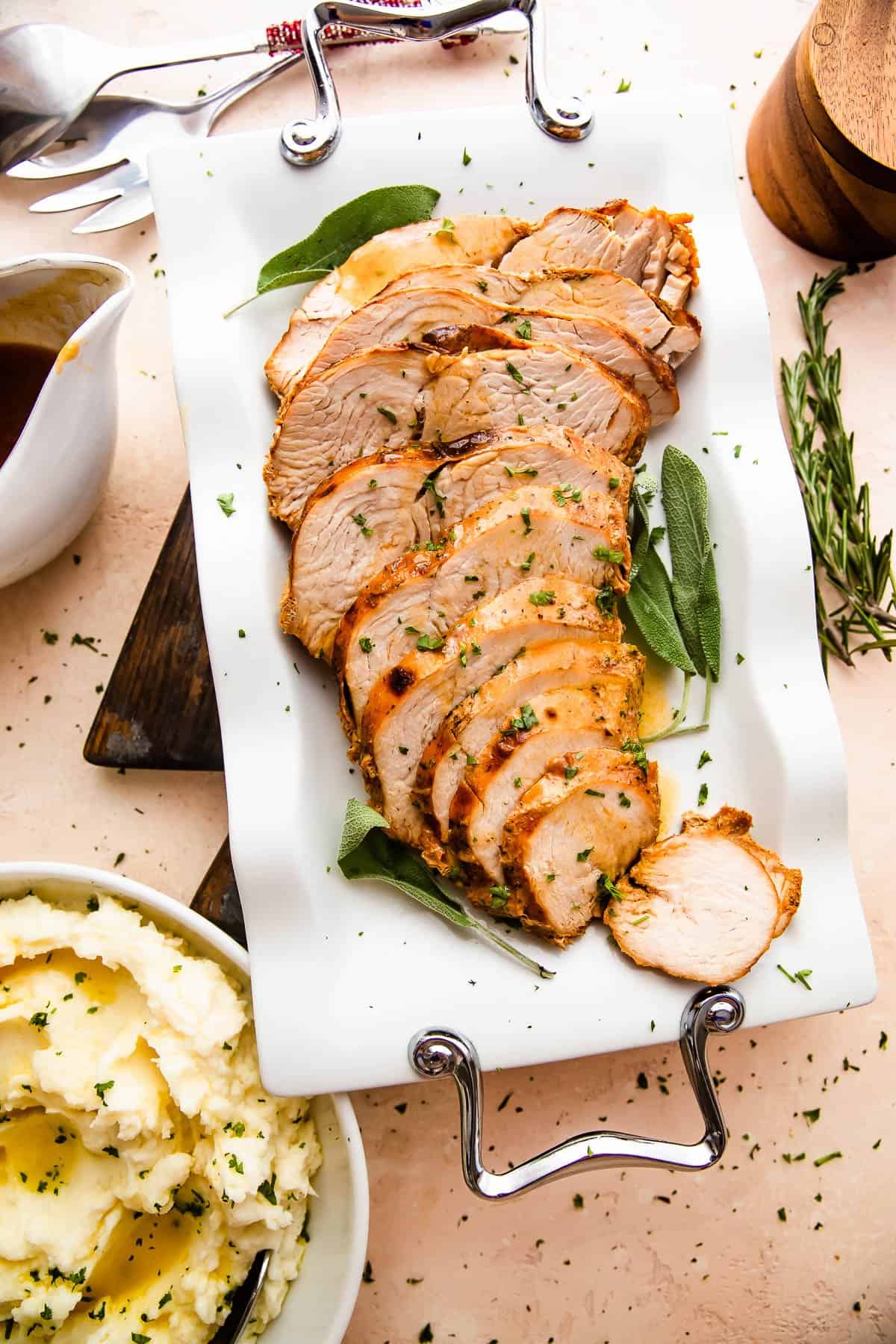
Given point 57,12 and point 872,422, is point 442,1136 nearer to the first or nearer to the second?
point 872,422

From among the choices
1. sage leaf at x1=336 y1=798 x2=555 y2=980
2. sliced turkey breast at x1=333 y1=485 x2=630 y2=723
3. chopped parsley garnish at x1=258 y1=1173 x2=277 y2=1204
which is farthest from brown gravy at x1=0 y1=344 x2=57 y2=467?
chopped parsley garnish at x1=258 y1=1173 x2=277 y2=1204

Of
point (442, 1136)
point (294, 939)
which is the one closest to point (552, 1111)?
point (442, 1136)

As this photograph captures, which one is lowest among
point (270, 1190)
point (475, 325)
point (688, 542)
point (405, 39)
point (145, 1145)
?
point (270, 1190)

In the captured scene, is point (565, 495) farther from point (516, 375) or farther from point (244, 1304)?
point (244, 1304)

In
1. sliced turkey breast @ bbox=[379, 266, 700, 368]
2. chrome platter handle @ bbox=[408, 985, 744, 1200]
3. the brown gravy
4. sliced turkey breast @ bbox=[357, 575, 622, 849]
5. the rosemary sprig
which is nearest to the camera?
chrome platter handle @ bbox=[408, 985, 744, 1200]

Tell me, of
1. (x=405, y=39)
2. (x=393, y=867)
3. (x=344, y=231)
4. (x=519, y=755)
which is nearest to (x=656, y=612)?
(x=519, y=755)

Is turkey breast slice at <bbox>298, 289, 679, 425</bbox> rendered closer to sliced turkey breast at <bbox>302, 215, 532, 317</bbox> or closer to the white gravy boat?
sliced turkey breast at <bbox>302, 215, 532, 317</bbox>
